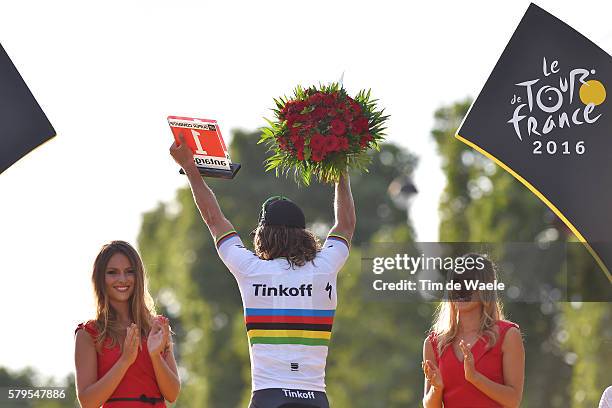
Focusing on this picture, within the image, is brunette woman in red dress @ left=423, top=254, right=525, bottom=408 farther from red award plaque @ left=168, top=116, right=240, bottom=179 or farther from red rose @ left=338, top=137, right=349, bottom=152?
red award plaque @ left=168, top=116, right=240, bottom=179

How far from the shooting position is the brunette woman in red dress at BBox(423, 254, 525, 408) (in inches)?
284

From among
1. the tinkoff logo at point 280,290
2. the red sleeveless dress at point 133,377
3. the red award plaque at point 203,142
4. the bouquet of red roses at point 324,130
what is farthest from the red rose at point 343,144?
the red sleeveless dress at point 133,377

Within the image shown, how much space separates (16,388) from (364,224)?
1229 inches

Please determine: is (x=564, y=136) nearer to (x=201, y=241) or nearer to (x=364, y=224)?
(x=201, y=241)

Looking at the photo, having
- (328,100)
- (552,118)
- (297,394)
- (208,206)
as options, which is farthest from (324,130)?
(552,118)

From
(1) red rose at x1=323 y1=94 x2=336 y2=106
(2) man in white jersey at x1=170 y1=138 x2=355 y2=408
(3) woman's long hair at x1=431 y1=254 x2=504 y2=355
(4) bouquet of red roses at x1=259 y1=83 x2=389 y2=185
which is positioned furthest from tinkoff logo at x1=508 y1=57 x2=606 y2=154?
(2) man in white jersey at x1=170 y1=138 x2=355 y2=408

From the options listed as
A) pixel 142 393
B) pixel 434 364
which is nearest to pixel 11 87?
pixel 142 393

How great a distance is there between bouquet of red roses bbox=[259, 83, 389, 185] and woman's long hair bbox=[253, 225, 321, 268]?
0.94 meters

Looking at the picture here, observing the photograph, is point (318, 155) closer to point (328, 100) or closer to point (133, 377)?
point (328, 100)

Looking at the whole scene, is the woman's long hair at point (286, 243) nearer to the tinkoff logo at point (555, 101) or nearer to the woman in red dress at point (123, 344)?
the woman in red dress at point (123, 344)

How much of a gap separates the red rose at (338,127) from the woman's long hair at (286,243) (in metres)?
1.04

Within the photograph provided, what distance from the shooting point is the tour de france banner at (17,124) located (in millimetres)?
8953

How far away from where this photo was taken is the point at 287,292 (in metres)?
7.07

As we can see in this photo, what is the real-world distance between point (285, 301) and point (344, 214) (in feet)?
2.67
